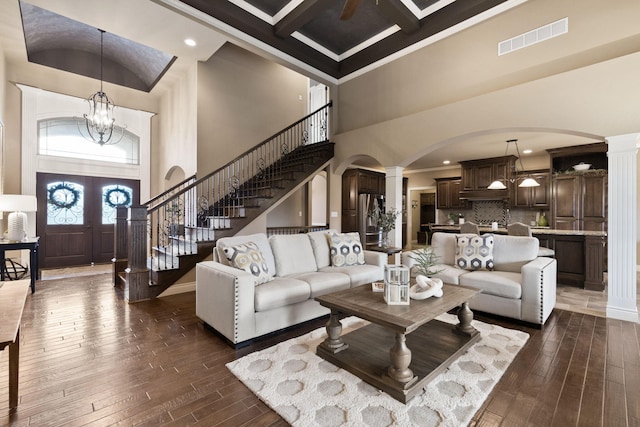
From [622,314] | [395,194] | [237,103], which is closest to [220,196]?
[237,103]

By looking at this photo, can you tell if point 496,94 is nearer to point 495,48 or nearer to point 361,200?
point 495,48

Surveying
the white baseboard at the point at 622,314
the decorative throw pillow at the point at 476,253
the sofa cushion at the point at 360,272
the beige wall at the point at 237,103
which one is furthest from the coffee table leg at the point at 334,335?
the beige wall at the point at 237,103

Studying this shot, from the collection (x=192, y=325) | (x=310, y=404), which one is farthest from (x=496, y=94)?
(x=192, y=325)

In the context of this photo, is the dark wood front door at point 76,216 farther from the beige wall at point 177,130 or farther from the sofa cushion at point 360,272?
the sofa cushion at point 360,272

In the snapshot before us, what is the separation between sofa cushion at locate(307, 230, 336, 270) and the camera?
408 centimetres

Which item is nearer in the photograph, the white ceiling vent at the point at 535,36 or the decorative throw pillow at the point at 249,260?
the decorative throw pillow at the point at 249,260

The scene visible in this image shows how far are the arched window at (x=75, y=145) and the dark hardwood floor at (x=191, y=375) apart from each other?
4.68 meters

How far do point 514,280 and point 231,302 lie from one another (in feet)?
10.4

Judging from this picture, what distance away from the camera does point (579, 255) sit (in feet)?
16.4

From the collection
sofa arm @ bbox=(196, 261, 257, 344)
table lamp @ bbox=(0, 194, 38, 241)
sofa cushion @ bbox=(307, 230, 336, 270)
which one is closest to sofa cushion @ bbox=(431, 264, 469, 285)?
sofa cushion @ bbox=(307, 230, 336, 270)

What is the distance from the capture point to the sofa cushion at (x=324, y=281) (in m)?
3.28

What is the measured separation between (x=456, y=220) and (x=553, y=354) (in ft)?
23.9

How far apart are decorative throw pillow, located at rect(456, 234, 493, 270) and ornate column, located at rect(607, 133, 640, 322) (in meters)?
1.30

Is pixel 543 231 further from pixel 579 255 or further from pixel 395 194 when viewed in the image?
pixel 395 194
